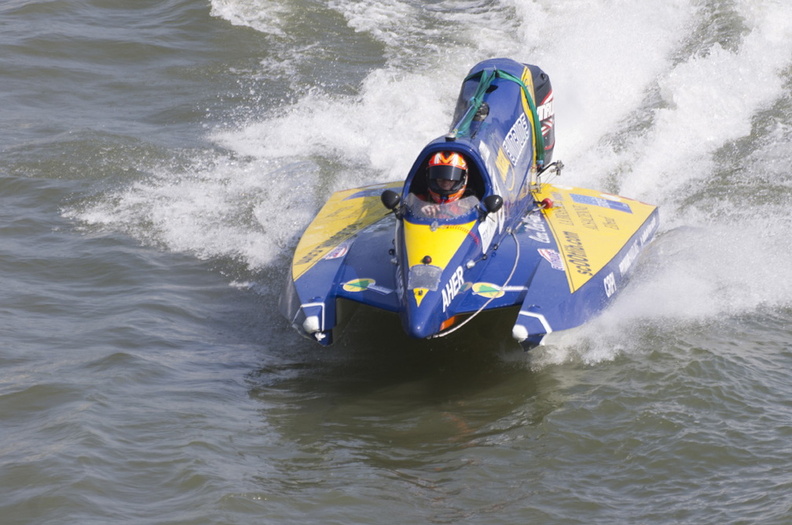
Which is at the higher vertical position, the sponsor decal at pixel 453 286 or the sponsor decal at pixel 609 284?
the sponsor decal at pixel 453 286

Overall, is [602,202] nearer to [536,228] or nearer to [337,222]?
[536,228]

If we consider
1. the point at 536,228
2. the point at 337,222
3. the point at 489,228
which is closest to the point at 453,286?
the point at 489,228

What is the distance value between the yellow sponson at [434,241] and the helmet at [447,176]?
0.32 m

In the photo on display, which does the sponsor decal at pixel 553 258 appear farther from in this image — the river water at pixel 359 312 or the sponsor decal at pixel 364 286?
the sponsor decal at pixel 364 286

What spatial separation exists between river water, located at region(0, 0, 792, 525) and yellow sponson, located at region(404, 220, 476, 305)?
96 centimetres

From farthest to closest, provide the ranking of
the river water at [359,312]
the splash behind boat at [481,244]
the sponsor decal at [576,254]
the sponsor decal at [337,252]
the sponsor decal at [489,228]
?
the sponsor decal at [337,252] → the sponsor decal at [576,254] → the sponsor decal at [489,228] → the splash behind boat at [481,244] → the river water at [359,312]

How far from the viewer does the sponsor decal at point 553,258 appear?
8.24 m

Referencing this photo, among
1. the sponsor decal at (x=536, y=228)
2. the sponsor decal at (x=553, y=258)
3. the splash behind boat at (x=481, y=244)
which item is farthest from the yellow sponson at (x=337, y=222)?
the sponsor decal at (x=553, y=258)

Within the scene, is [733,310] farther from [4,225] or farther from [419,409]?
[4,225]

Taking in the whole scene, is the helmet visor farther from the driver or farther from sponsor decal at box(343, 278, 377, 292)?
sponsor decal at box(343, 278, 377, 292)

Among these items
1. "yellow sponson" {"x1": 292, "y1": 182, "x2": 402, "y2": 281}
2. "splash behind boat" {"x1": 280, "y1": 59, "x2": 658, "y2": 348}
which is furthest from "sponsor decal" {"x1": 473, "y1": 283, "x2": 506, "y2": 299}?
"yellow sponson" {"x1": 292, "y1": 182, "x2": 402, "y2": 281}

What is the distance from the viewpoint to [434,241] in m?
7.76

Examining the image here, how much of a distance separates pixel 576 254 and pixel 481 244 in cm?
97

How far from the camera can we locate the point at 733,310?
8672 mm
